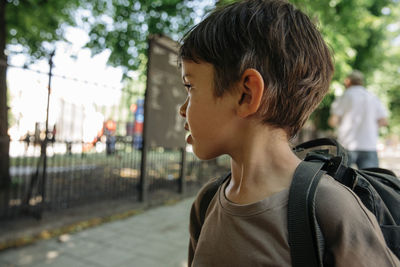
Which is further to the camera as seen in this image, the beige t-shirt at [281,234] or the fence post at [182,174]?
the fence post at [182,174]

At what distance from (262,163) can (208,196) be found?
1.01ft

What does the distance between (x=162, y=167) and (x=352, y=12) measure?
232 inches

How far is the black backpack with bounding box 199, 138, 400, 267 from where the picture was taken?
0.81 m

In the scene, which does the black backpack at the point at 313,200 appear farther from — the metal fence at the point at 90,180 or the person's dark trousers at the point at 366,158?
the metal fence at the point at 90,180

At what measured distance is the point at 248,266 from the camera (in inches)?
34.3

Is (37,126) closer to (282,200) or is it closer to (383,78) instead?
(282,200)

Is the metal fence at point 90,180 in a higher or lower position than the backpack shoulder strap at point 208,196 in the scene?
lower

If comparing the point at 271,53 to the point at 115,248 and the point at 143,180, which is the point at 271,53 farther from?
the point at 143,180

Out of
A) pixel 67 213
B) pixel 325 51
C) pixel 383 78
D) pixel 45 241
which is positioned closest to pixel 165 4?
pixel 67 213

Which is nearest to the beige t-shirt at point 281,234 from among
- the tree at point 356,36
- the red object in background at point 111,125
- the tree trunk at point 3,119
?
the tree at point 356,36

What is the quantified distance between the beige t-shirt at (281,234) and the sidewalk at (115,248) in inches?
119

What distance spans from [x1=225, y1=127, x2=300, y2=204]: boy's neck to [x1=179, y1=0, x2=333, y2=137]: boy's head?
0.16ft

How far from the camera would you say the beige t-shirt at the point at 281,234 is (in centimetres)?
77

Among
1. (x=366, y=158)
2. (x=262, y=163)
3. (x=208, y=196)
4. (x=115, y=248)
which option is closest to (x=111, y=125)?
(x=115, y=248)
